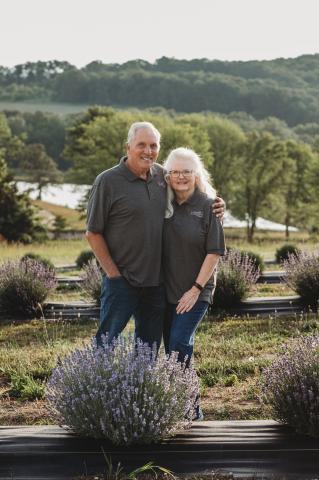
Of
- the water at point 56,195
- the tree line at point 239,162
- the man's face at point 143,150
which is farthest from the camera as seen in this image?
the water at point 56,195

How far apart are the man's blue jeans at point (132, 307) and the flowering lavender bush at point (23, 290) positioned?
6649 mm

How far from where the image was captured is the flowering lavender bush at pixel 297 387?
4.77 m

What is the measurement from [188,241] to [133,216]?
14.1 inches

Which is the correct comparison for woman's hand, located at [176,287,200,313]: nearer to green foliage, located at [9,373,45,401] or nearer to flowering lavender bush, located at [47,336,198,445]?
flowering lavender bush, located at [47,336,198,445]

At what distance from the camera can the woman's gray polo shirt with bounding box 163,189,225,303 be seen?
5035 millimetres

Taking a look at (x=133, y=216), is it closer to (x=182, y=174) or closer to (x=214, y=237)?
(x=182, y=174)

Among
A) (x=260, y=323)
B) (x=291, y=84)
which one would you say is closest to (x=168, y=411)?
(x=260, y=323)

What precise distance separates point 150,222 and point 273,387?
1206 millimetres

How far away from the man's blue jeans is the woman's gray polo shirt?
11 centimetres

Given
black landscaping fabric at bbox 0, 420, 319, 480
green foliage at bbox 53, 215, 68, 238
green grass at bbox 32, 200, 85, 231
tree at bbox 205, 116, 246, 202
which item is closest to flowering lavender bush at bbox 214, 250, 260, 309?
black landscaping fabric at bbox 0, 420, 319, 480

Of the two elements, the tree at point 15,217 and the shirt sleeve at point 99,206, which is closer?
the shirt sleeve at point 99,206

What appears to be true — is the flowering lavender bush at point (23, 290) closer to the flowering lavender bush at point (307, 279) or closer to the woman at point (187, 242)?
the flowering lavender bush at point (307, 279)

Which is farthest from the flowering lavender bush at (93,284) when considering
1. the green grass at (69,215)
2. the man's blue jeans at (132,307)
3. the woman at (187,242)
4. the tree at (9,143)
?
the tree at (9,143)

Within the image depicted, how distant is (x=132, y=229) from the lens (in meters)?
A: 5.03
